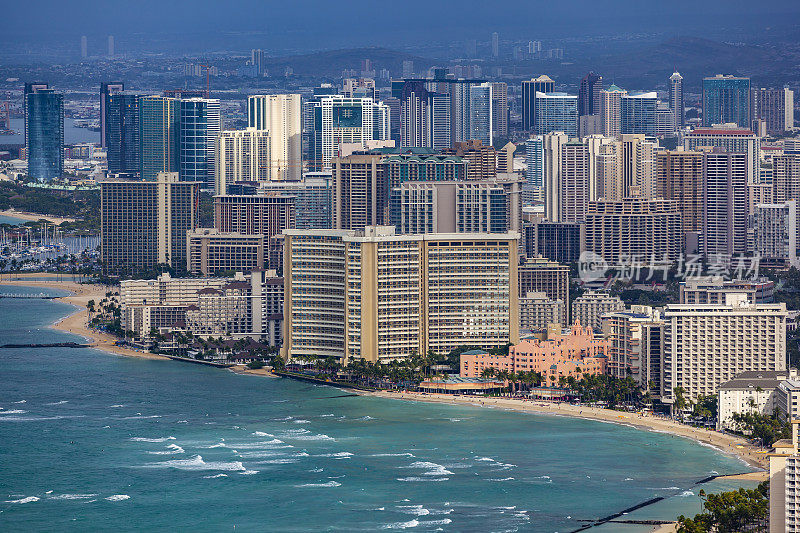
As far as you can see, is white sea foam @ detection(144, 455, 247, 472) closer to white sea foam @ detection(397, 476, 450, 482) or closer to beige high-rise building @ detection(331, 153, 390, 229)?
white sea foam @ detection(397, 476, 450, 482)

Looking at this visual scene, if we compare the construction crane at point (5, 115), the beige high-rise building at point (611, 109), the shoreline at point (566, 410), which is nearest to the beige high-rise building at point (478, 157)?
the shoreline at point (566, 410)

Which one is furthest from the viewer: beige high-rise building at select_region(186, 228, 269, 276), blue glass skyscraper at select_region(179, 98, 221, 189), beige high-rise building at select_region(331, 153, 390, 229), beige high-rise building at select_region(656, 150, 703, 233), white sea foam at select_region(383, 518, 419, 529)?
blue glass skyscraper at select_region(179, 98, 221, 189)

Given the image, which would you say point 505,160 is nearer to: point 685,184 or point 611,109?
point 685,184

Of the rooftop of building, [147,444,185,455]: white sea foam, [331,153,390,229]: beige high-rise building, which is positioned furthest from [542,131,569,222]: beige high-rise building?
[147,444,185,455]: white sea foam

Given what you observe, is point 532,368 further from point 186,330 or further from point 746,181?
point 746,181

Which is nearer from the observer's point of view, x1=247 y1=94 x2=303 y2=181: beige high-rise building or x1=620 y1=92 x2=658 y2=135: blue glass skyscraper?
x1=247 y1=94 x2=303 y2=181: beige high-rise building

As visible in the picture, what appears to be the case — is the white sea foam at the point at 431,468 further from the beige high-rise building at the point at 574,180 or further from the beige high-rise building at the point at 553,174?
the beige high-rise building at the point at 574,180
